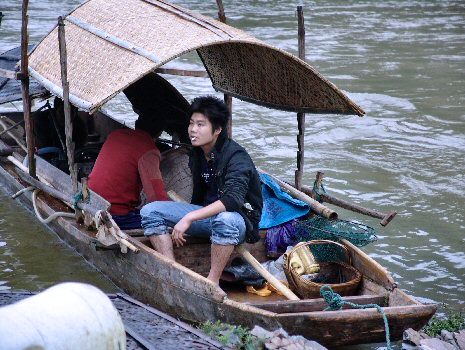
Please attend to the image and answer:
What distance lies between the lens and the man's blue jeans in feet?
16.8

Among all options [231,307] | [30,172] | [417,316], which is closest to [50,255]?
[30,172]

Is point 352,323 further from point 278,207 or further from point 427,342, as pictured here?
point 278,207

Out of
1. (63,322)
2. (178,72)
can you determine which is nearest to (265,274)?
(178,72)

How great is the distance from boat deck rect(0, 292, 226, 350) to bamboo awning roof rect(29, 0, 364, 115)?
4.08 ft

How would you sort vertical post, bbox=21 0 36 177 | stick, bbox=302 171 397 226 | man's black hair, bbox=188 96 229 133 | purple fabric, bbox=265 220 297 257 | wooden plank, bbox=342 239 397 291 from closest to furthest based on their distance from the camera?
wooden plank, bbox=342 239 397 291, man's black hair, bbox=188 96 229 133, stick, bbox=302 171 397 226, purple fabric, bbox=265 220 297 257, vertical post, bbox=21 0 36 177

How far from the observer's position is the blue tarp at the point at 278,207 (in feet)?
19.0

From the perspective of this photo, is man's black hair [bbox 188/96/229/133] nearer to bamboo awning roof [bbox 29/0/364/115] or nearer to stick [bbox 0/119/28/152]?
bamboo awning roof [bbox 29/0/364/115]

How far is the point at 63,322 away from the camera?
266cm

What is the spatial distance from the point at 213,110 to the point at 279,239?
1.04 m

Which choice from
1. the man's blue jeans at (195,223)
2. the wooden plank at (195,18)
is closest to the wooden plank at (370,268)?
the man's blue jeans at (195,223)

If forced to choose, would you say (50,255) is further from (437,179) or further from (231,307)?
(437,179)

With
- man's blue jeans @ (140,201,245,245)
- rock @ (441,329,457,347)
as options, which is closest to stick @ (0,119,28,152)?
man's blue jeans @ (140,201,245,245)

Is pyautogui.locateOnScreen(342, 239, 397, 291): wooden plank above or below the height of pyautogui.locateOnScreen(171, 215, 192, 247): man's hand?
below

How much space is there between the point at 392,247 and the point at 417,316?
8.44 feet
